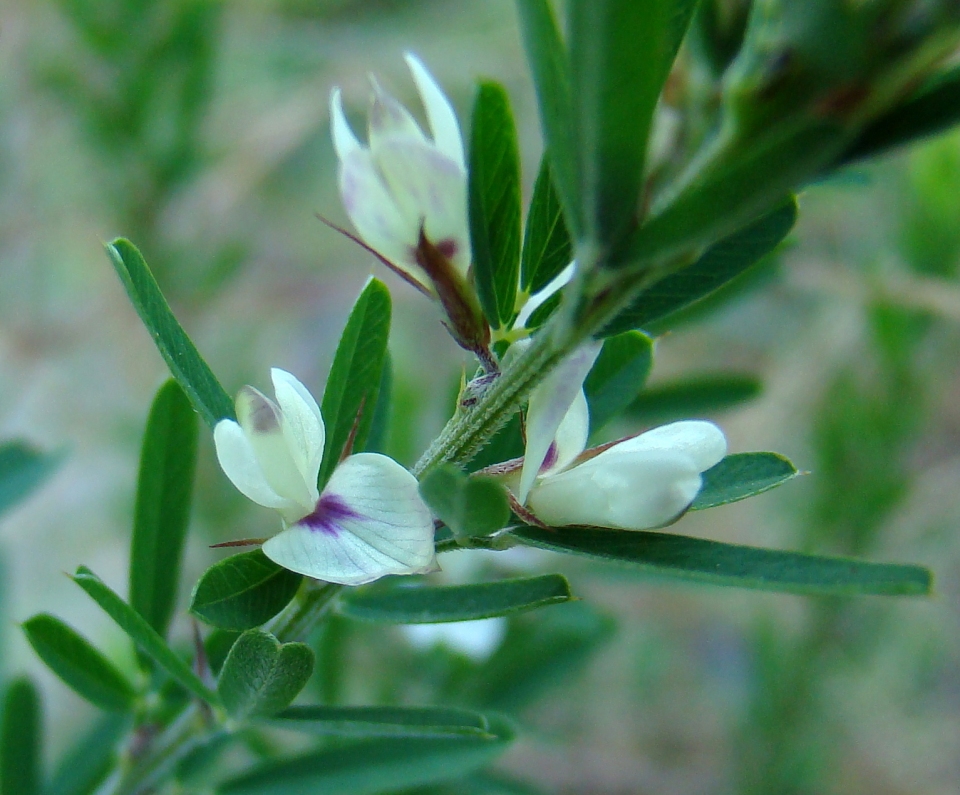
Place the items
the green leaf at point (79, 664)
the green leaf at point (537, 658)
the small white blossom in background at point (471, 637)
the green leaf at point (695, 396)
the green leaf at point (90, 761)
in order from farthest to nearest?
the small white blossom in background at point (471, 637) → the green leaf at point (537, 658) → the green leaf at point (695, 396) → the green leaf at point (90, 761) → the green leaf at point (79, 664)

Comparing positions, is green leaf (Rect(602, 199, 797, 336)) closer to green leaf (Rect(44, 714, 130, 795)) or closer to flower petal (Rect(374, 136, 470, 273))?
flower petal (Rect(374, 136, 470, 273))

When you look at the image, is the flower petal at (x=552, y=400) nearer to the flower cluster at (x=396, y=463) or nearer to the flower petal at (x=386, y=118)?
the flower cluster at (x=396, y=463)

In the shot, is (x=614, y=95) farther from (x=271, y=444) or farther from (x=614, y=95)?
(x=271, y=444)

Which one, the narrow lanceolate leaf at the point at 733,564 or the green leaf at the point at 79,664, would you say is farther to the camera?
the green leaf at the point at 79,664

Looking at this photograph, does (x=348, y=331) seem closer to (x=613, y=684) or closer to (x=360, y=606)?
(x=360, y=606)

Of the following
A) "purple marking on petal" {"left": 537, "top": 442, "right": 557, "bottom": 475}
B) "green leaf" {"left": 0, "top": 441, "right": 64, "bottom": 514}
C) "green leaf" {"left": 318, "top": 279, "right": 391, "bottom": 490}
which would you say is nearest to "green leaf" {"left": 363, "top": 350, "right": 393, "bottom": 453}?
"green leaf" {"left": 318, "top": 279, "right": 391, "bottom": 490}

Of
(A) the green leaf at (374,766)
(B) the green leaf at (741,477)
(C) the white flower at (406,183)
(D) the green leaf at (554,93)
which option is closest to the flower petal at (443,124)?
(C) the white flower at (406,183)
